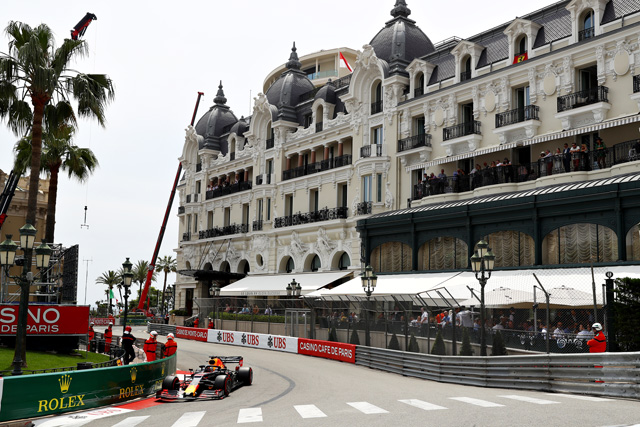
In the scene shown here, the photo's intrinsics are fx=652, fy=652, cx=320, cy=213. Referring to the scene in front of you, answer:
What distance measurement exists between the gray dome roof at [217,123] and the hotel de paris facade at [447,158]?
5.75 metres

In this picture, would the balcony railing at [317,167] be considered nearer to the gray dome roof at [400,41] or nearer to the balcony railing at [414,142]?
the balcony railing at [414,142]

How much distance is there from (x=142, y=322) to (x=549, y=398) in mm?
60370

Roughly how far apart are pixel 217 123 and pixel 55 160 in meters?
31.5

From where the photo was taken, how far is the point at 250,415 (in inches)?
526

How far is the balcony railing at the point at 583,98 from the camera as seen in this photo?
28.8m

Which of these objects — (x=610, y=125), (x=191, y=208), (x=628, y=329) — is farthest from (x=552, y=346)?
(x=191, y=208)

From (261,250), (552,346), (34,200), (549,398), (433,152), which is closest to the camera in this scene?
(549,398)

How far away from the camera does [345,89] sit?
47.1 m

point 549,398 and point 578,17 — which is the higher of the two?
point 578,17

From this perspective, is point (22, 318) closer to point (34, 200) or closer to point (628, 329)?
point (34, 200)

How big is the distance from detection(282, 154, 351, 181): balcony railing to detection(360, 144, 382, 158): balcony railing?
240 cm

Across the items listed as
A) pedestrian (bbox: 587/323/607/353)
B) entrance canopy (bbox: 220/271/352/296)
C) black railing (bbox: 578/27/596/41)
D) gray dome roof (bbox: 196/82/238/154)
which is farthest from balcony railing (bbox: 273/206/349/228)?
pedestrian (bbox: 587/323/607/353)

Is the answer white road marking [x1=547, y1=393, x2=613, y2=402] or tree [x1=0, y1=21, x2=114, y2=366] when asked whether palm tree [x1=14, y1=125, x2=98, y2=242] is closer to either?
tree [x1=0, y1=21, x2=114, y2=366]

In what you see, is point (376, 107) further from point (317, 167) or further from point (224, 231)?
point (224, 231)
